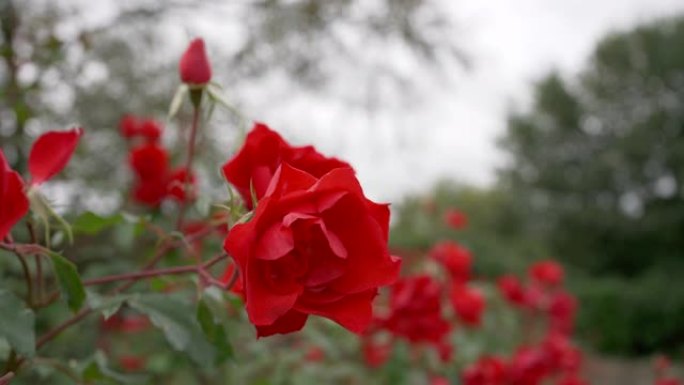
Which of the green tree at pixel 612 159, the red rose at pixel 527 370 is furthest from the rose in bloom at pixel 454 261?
the green tree at pixel 612 159

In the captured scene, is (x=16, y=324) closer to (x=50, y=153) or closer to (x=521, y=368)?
(x=50, y=153)

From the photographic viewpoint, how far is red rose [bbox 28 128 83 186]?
51cm

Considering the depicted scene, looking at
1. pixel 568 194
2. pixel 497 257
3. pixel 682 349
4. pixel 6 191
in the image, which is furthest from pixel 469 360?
pixel 568 194

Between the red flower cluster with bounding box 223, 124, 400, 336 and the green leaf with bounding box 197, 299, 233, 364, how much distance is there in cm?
12

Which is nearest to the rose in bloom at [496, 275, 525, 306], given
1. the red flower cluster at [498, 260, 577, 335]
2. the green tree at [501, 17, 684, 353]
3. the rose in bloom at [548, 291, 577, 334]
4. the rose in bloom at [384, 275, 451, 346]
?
the red flower cluster at [498, 260, 577, 335]

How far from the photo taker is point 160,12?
1.91 metres

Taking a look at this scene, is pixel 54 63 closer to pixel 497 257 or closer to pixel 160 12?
pixel 160 12

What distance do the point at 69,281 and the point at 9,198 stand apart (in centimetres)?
11

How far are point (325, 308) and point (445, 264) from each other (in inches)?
49.3

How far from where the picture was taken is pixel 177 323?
59 cm

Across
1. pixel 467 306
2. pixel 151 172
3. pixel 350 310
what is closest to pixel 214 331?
pixel 350 310

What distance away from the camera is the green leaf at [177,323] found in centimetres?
57

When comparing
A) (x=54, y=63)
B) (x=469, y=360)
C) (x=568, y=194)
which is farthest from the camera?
(x=568, y=194)

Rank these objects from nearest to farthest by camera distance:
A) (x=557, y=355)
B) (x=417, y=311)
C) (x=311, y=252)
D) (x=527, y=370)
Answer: (x=311, y=252) → (x=417, y=311) → (x=527, y=370) → (x=557, y=355)
